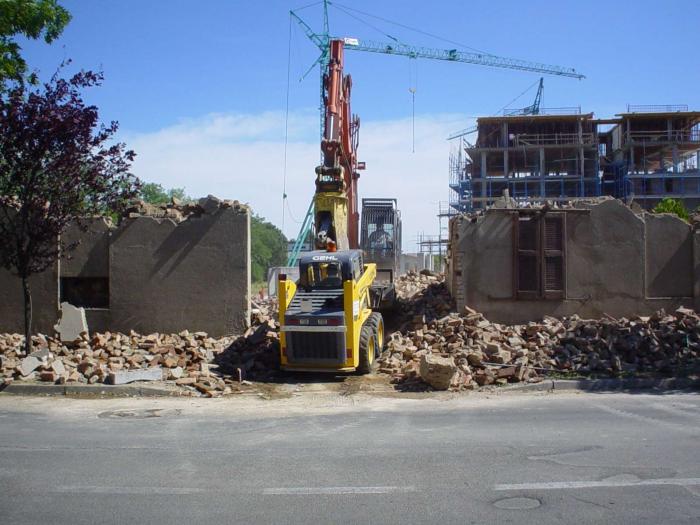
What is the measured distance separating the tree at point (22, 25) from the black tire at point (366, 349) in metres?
8.41

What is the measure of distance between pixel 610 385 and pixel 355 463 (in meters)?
7.11

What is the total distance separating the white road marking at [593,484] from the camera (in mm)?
6195

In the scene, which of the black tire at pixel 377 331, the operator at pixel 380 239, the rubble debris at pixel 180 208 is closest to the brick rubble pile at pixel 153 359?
the black tire at pixel 377 331

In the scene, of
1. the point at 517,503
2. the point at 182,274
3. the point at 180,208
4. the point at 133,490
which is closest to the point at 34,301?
the point at 182,274

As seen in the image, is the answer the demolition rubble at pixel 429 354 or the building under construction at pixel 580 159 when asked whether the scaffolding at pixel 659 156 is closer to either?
the building under construction at pixel 580 159

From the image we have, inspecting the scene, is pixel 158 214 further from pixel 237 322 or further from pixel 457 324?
pixel 457 324

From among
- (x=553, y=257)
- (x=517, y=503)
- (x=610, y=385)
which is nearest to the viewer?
(x=517, y=503)

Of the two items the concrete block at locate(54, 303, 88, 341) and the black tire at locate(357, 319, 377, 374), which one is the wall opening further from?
the black tire at locate(357, 319, 377, 374)

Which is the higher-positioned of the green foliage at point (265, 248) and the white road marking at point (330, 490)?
the green foliage at point (265, 248)

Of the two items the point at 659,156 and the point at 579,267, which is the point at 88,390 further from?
the point at 659,156

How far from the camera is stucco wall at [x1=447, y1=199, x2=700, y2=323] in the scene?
16406 millimetres

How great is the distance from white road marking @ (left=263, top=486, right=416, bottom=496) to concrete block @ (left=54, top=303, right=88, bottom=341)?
34.1 ft

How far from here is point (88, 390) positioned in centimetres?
1199

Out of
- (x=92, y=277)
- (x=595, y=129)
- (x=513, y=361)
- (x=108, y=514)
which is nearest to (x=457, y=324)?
(x=513, y=361)
